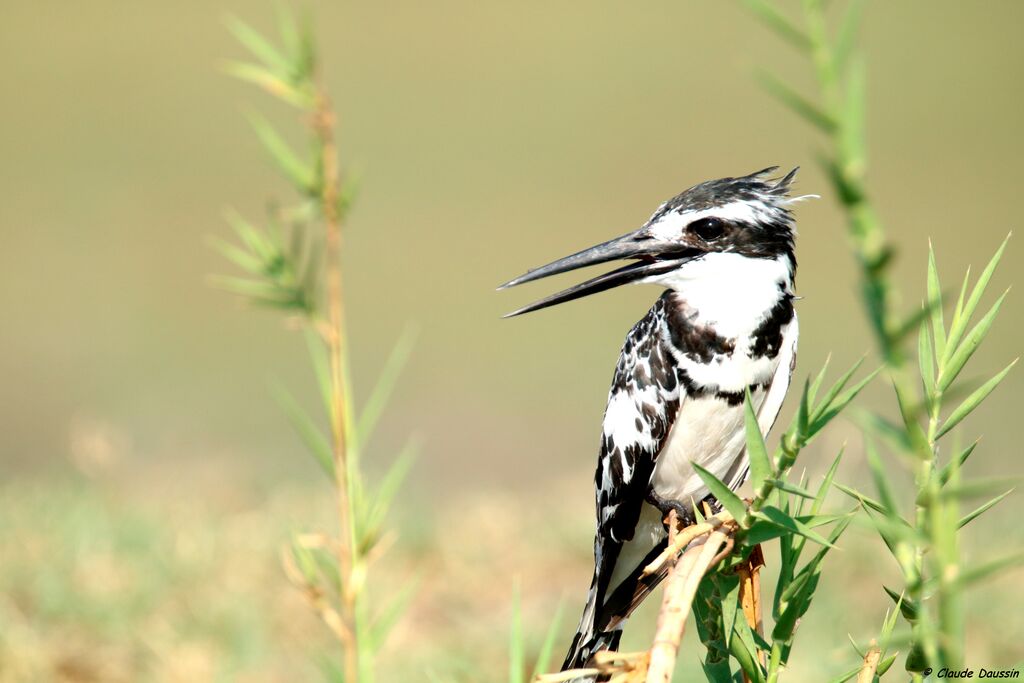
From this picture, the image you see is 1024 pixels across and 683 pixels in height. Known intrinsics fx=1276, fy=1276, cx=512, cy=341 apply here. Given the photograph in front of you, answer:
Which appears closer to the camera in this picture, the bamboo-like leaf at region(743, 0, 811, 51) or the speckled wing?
the bamboo-like leaf at region(743, 0, 811, 51)

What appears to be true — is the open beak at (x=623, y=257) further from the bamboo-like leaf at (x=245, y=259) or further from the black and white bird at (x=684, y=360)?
the bamboo-like leaf at (x=245, y=259)

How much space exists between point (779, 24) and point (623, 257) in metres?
1.65

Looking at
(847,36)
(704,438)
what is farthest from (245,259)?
(704,438)

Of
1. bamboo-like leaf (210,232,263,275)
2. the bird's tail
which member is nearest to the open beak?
the bird's tail

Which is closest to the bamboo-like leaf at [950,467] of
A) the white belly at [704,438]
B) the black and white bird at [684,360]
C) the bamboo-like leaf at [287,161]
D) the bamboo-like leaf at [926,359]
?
the bamboo-like leaf at [926,359]

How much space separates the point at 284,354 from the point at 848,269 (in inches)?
203

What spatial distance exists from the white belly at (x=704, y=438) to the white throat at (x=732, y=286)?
0.19 meters

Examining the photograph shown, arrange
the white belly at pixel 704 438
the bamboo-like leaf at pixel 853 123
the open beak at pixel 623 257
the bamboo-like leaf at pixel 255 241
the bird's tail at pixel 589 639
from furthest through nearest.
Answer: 1. the white belly at pixel 704 438
2. the bird's tail at pixel 589 639
3. the open beak at pixel 623 257
4. the bamboo-like leaf at pixel 255 241
5. the bamboo-like leaf at pixel 853 123

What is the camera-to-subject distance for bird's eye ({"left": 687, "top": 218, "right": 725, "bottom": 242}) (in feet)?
8.31

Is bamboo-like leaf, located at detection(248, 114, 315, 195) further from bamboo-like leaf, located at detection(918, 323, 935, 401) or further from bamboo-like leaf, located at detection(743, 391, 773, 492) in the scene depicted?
bamboo-like leaf, located at detection(918, 323, 935, 401)

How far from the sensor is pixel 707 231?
255cm

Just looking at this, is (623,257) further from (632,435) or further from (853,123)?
(853,123)

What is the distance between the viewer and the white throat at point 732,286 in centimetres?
256

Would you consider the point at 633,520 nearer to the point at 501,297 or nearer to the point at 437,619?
the point at 437,619
